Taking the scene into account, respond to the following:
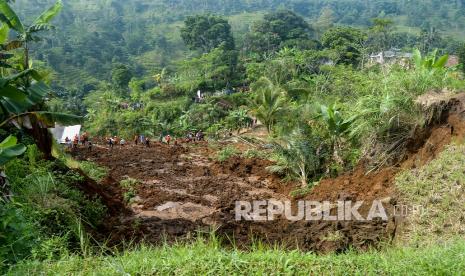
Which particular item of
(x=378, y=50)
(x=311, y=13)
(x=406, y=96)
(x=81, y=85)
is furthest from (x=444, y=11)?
(x=406, y=96)

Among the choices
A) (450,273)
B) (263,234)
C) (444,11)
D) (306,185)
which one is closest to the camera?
(450,273)

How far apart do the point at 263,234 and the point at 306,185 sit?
3361 mm

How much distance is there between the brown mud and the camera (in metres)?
6.39

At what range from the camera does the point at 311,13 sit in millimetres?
99875

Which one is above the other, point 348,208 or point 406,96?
point 406,96

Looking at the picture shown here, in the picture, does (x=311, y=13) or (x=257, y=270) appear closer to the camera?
(x=257, y=270)

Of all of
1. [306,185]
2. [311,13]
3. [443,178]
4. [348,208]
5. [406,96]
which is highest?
[406,96]

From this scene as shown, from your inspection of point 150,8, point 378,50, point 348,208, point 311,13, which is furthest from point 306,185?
point 311,13

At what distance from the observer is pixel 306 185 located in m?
9.84

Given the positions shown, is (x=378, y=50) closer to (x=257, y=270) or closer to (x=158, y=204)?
(x=158, y=204)

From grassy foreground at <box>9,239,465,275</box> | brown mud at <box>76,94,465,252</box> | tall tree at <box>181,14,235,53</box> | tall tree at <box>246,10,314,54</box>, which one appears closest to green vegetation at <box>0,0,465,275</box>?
grassy foreground at <box>9,239,465,275</box>

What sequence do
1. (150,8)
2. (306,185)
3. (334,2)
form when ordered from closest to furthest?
1. (306,185)
2. (150,8)
3. (334,2)

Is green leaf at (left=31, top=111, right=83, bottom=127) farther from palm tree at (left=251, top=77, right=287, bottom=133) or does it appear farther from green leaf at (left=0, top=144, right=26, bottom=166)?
palm tree at (left=251, top=77, right=287, bottom=133)

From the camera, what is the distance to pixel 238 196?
966 cm
